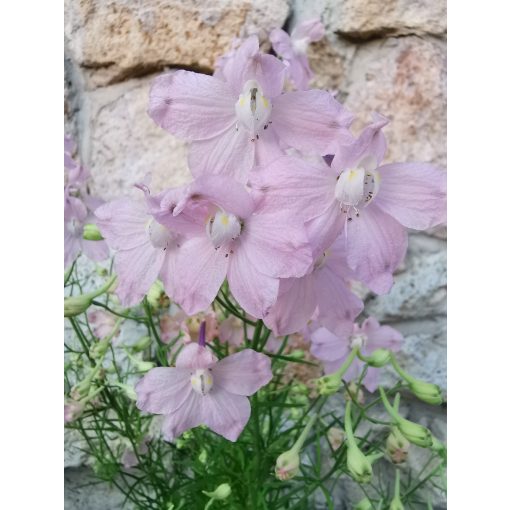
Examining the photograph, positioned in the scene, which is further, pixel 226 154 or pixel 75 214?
pixel 75 214

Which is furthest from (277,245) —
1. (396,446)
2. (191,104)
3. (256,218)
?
(396,446)

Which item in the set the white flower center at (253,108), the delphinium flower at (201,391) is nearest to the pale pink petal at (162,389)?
the delphinium flower at (201,391)

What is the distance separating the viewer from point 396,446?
609 millimetres

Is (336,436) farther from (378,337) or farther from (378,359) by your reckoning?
(378,359)

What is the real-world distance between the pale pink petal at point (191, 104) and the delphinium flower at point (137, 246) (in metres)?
0.06

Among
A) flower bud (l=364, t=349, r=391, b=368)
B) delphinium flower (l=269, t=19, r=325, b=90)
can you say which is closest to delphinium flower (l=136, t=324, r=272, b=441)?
flower bud (l=364, t=349, r=391, b=368)

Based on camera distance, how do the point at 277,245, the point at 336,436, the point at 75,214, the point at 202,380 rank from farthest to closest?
the point at 336,436, the point at 75,214, the point at 202,380, the point at 277,245

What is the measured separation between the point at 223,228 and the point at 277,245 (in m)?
0.04

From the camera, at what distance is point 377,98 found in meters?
0.83

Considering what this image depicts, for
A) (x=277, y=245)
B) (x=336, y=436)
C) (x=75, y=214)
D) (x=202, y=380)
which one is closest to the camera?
(x=277, y=245)

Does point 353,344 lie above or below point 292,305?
below

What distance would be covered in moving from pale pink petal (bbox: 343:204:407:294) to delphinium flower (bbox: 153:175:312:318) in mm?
53

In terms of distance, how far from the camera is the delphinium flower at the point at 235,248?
41 cm
